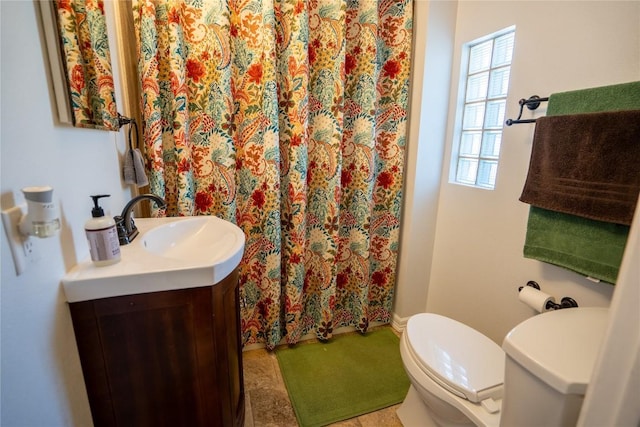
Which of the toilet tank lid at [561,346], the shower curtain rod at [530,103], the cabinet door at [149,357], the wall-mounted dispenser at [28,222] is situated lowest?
the cabinet door at [149,357]

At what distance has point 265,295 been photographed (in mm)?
1671

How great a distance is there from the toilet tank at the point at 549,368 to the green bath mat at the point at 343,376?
2.73ft

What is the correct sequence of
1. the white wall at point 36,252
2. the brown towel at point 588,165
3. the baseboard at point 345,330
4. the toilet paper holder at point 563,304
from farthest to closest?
the baseboard at point 345,330 < the toilet paper holder at point 563,304 < the brown towel at point 588,165 < the white wall at point 36,252

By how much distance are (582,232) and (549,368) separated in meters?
0.67

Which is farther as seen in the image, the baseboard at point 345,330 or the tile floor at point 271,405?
the baseboard at point 345,330

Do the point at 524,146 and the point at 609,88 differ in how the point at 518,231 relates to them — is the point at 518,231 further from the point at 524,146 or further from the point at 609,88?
the point at 609,88

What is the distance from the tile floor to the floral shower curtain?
0.58ft

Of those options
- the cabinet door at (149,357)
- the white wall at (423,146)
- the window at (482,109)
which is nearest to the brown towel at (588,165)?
the window at (482,109)

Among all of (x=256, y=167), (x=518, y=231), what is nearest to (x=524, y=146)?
(x=518, y=231)

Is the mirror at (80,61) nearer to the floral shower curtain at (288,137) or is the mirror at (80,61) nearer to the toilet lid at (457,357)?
the floral shower curtain at (288,137)

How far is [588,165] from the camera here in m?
0.99

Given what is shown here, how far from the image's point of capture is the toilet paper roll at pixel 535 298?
3.85 ft

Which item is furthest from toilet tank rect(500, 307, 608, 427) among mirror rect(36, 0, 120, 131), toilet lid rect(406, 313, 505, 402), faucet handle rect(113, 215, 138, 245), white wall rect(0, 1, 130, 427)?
mirror rect(36, 0, 120, 131)

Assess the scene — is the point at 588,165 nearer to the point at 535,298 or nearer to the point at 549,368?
the point at 535,298
